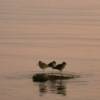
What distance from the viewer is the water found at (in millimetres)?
3869

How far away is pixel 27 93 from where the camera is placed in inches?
150

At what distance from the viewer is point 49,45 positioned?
4.84 meters

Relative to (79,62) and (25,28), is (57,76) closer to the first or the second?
(79,62)

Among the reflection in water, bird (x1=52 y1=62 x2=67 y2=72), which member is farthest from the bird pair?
the reflection in water

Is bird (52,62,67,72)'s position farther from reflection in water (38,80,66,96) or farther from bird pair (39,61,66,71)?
reflection in water (38,80,66,96)

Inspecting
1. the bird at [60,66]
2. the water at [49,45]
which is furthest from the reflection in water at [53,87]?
the bird at [60,66]

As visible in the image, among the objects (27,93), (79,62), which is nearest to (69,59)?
(79,62)

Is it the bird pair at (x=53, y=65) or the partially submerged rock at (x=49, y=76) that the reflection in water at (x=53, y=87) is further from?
the bird pair at (x=53, y=65)

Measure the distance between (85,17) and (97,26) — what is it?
1.42 ft

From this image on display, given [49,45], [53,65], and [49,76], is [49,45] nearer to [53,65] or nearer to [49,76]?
[53,65]

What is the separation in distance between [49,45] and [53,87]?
99 cm

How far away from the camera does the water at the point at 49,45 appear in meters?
3.87

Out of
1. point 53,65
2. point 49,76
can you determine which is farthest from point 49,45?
point 49,76

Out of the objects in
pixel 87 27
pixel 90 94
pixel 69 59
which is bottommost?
pixel 90 94
